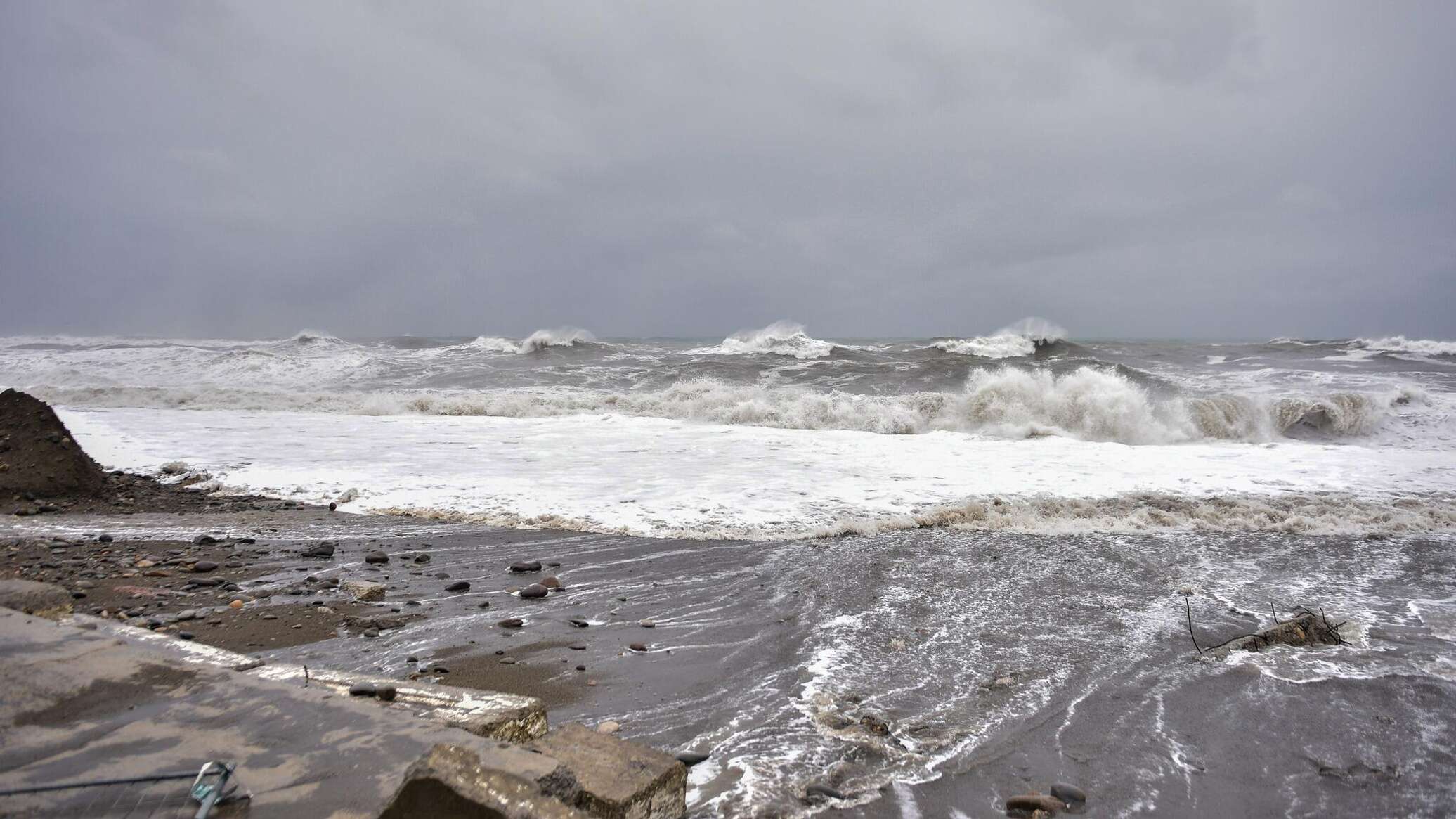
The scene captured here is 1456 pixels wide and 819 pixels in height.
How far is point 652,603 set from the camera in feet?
14.5

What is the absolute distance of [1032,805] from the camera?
7.77 ft

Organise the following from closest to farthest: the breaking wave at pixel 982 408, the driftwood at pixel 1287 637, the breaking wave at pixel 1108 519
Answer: the driftwood at pixel 1287 637, the breaking wave at pixel 1108 519, the breaking wave at pixel 982 408

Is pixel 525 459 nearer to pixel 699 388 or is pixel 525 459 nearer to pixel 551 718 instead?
pixel 551 718

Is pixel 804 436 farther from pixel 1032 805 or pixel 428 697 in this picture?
pixel 428 697

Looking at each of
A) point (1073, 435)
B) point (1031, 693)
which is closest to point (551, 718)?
point (1031, 693)

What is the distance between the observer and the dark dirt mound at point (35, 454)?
6.52 metres

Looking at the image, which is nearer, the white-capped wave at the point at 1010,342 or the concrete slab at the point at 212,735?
the concrete slab at the point at 212,735

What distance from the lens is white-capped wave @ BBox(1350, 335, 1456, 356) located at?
24859 mm

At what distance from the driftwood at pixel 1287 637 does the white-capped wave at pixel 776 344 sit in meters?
22.1

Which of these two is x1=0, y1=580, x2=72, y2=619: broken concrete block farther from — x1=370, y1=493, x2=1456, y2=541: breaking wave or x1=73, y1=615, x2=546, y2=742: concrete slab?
x1=370, y1=493, x2=1456, y2=541: breaking wave

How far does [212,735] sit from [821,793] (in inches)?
69.7

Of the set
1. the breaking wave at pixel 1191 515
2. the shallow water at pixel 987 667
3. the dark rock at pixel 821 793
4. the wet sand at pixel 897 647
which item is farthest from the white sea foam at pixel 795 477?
the dark rock at pixel 821 793

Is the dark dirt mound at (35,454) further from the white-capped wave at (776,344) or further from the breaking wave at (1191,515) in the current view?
the white-capped wave at (776,344)

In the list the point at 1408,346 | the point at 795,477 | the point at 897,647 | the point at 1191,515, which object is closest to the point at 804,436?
the point at 795,477
